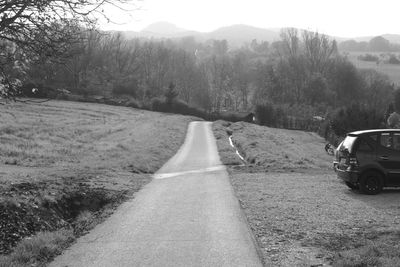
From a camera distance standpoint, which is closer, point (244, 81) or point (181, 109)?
point (181, 109)

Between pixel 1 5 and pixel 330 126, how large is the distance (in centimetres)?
6296

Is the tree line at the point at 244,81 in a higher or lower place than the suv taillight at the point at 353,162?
higher

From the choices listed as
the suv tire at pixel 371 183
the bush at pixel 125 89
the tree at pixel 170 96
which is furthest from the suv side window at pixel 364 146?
the bush at pixel 125 89

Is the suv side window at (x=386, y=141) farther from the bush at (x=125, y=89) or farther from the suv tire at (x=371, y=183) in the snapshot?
the bush at (x=125, y=89)

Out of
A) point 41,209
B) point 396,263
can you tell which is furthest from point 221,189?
point 396,263

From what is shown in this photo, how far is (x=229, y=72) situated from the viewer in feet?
442

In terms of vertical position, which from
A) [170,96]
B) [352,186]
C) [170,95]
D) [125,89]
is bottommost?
[352,186]

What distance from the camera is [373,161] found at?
556 inches

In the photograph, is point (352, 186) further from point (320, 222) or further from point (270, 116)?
point (270, 116)

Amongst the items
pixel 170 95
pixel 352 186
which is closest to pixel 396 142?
pixel 352 186

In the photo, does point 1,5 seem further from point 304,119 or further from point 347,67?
point 347,67

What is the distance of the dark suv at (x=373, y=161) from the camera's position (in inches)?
554

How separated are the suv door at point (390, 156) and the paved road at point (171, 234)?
4.59m

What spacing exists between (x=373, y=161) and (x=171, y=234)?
25.3 feet
